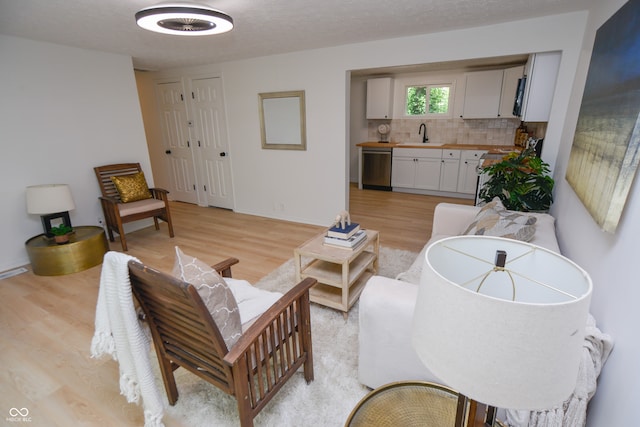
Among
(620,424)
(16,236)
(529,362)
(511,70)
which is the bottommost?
(16,236)

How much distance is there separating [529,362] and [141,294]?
4.48 feet

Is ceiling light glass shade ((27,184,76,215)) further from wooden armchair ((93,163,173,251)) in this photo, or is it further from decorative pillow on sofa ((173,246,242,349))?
decorative pillow on sofa ((173,246,242,349))

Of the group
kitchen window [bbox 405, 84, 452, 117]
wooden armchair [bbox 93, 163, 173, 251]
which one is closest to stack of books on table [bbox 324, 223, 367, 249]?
wooden armchair [bbox 93, 163, 173, 251]

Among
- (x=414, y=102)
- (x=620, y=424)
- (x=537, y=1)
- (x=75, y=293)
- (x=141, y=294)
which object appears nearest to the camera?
(x=620, y=424)

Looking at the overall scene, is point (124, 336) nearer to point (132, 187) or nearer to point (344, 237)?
point (344, 237)

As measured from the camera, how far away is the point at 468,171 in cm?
522

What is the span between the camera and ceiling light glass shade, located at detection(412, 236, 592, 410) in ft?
1.64

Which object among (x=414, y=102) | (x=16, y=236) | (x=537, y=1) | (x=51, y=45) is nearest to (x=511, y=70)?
(x=414, y=102)

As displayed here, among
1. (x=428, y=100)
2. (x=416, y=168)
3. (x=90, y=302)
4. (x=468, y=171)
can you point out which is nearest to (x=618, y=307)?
(x=90, y=302)

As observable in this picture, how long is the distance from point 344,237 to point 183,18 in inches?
75.3

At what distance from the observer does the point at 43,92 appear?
3211mm

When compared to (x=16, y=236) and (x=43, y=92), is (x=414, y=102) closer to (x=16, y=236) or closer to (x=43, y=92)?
(x=43, y=92)

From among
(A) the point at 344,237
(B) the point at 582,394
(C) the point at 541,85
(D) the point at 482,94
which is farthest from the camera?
(D) the point at 482,94

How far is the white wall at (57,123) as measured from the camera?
120 inches
